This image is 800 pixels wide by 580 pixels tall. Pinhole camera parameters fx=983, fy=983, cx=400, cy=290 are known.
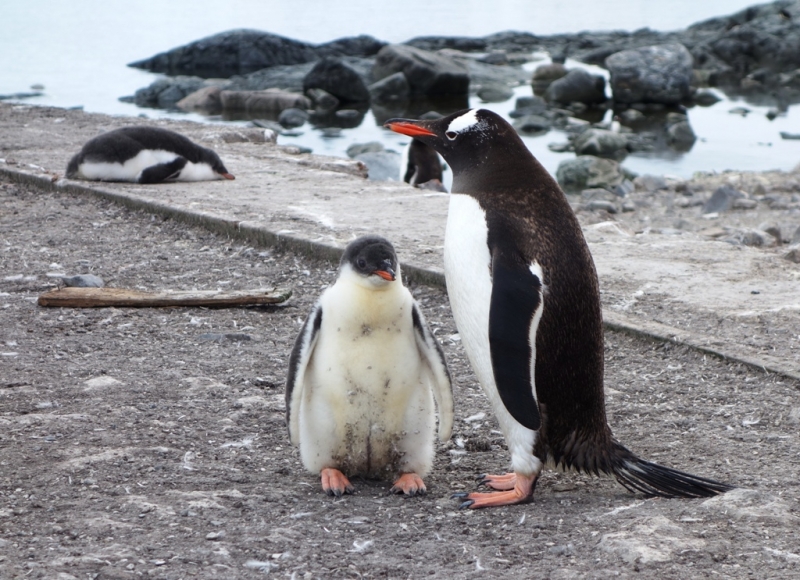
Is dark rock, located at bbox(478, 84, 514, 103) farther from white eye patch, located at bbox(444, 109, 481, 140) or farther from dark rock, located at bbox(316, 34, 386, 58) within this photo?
Answer: white eye patch, located at bbox(444, 109, 481, 140)

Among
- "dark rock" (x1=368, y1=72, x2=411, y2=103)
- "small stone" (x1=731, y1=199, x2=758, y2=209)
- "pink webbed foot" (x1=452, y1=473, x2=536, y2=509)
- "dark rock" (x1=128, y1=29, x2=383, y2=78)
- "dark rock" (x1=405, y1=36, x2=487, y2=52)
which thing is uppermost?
"dark rock" (x1=405, y1=36, x2=487, y2=52)

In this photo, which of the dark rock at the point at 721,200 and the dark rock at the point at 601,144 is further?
the dark rock at the point at 601,144

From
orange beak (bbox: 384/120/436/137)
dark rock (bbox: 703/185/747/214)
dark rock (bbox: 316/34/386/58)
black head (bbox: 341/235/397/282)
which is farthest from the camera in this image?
dark rock (bbox: 316/34/386/58)

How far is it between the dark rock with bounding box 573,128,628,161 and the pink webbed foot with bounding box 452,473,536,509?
1277 cm

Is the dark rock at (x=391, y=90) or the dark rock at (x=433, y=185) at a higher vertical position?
the dark rock at (x=391, y=90)

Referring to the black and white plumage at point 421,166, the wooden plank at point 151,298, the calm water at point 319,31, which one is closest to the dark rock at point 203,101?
the calm water at point 319,31

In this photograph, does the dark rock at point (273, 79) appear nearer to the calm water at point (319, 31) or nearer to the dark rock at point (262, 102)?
the dark rock at point (262, 102)

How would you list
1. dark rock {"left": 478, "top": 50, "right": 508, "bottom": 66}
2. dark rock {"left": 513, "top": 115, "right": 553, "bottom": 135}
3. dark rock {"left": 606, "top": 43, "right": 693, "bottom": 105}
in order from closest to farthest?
dark rock {"left": 513, "top": 115, "right": 553, "bottom": 135}, dark rock {"left": 606, "top": 43, "right": 693, "bottom": 105}, dark rock {"left": 478, "top": 50, "right": 508, "bottom": 66}

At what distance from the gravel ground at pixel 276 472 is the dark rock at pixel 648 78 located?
16.6m

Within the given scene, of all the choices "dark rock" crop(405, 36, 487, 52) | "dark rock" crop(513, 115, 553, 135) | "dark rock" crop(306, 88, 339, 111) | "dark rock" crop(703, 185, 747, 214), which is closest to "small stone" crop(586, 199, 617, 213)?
"dark rock" crop(703, 185, 747, 214)

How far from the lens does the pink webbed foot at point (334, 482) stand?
128 inches

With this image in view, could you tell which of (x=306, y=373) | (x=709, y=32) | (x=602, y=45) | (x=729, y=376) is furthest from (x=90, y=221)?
(x=709, y=32)

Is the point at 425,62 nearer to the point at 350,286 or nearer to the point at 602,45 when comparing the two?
the point at 602,45

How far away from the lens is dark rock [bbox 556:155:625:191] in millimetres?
13023
